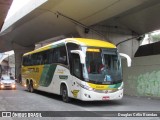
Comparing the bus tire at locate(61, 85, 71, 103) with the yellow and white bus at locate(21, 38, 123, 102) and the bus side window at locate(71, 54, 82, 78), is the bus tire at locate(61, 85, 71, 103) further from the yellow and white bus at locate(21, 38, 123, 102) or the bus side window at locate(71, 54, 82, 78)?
the bus side window at locate(71, 54, 82, 78)

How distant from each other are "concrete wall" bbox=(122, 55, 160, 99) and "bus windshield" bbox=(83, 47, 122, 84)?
441 cm

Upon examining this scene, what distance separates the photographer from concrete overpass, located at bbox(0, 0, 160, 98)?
96.7 ft

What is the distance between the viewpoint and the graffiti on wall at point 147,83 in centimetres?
2094

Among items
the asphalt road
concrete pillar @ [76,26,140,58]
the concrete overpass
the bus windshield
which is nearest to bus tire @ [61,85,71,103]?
the asphalt road

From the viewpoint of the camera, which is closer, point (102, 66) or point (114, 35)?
point (102, 66)

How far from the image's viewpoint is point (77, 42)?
58.1 feet

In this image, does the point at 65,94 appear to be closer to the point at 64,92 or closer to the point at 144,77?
the point at 64,92

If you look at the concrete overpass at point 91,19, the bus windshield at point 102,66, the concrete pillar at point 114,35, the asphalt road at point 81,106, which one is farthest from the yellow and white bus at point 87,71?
the concrete pillar at point 114,35

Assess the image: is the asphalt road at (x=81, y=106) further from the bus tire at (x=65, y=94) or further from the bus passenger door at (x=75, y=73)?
the bus passenger door at (x=75, y=73)

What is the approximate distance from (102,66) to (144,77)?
631 centimetres

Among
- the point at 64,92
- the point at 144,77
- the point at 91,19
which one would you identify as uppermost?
the point at 91,19

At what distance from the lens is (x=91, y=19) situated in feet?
110

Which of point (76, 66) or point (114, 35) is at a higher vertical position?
point (114, 35)

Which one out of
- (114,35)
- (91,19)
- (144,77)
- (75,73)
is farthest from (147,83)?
(114,35)
